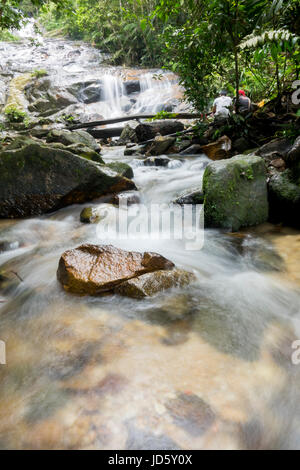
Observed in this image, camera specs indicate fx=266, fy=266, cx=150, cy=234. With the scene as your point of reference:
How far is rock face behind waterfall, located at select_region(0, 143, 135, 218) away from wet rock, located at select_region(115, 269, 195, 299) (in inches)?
110

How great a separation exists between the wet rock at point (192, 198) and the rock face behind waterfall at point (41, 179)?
1.42 metres

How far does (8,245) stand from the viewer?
3.51 m

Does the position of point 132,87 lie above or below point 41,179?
above

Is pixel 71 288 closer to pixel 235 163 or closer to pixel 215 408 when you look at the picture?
pixel 215 408

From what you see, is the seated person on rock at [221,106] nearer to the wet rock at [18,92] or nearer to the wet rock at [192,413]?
the wet rock at [192,413]

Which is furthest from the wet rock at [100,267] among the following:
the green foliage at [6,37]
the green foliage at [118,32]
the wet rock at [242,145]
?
the green foliage at [6,37]

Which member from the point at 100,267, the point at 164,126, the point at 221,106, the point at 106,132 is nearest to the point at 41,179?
the point at 100,267

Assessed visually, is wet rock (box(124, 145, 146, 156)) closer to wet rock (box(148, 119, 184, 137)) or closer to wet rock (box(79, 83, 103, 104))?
wet rock (box(148, 119, 184, 137))

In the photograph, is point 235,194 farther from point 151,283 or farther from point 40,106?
point 40,106

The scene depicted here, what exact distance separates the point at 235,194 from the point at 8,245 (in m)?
3.05

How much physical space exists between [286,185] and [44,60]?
95.7 feet

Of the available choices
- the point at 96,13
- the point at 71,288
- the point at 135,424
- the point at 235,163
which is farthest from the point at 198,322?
the point at 96,13

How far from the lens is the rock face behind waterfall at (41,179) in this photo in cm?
418

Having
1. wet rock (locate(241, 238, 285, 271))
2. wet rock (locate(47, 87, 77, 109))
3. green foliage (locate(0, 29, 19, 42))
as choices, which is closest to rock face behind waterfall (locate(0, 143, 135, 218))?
wet rock (locate(241, 238, 285, 271))
